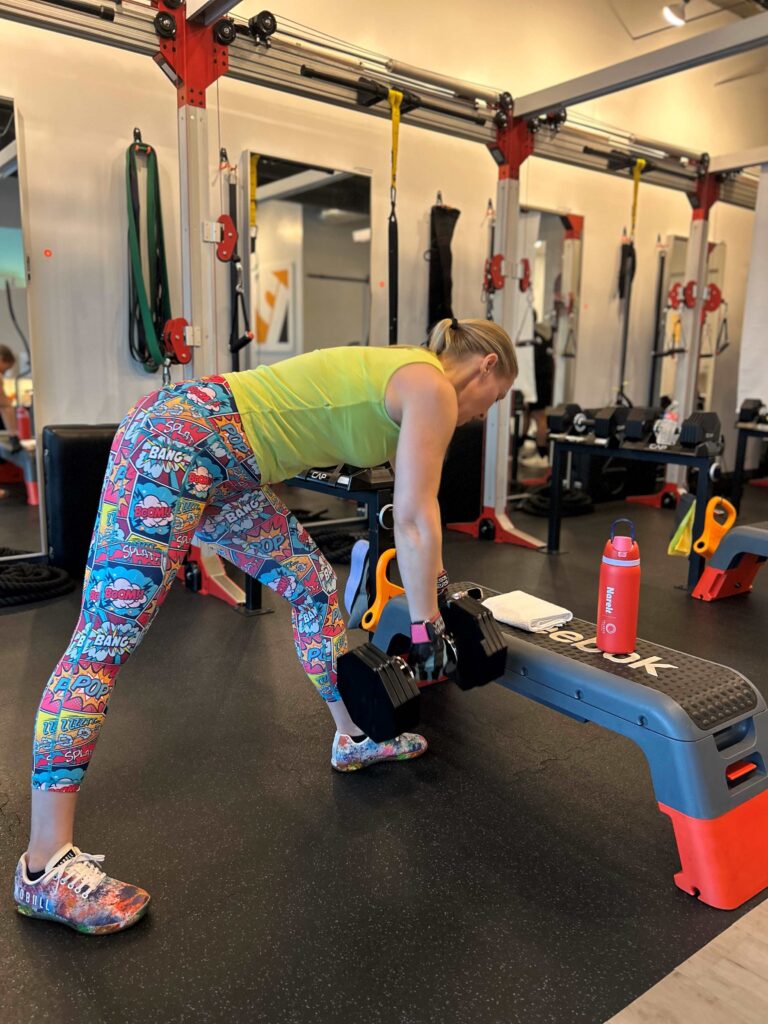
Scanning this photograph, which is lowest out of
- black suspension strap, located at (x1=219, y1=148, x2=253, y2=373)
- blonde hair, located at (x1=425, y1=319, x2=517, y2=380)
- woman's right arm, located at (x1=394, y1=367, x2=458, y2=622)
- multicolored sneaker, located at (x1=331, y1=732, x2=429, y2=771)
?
multicolored sneaker, located at (x1=331, y1=732, x2=429, y2=771)

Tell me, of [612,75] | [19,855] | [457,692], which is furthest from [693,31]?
[19,855]

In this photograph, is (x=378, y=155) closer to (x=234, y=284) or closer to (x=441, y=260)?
(x=441, y=260)

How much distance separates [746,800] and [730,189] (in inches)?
217

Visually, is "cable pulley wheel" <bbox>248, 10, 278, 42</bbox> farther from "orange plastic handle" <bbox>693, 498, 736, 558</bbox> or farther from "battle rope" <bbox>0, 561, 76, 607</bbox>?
"orange plastic handle" <bbox>693, 498, 736, 558</bbox>

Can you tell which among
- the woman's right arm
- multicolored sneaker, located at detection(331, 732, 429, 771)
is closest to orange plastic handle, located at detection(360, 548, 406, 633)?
multicolored sneaker, located at detection(331, 732, 429, 771)

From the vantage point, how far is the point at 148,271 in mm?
4027

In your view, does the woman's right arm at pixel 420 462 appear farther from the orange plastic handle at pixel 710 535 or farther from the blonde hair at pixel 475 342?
the orange plastic handle at pixel 710 535

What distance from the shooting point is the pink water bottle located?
1863 millimetres

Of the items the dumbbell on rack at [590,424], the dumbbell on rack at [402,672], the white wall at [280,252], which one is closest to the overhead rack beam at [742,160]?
the dumbbell on rack at [590,424]

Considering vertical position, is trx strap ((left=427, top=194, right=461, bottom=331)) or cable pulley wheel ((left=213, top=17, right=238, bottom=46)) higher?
cable pulley wheel ((left=213, top=17, right=238, bottom=46))

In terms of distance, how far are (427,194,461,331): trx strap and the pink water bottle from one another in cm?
351

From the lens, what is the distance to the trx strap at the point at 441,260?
5.11 meters

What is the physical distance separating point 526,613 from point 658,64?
293 cm

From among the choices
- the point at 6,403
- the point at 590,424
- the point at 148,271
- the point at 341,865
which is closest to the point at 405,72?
the point at 148,271
